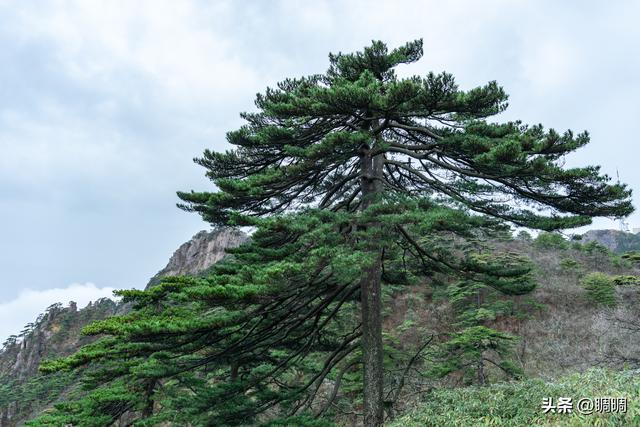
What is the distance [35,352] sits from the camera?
57.4 meters

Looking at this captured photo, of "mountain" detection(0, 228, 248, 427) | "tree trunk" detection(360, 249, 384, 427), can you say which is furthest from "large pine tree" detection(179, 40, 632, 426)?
"mountain" detection(0, 228, 248, 427)

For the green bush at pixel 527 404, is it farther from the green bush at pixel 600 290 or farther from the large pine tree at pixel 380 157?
the green bush at pixel 600 290

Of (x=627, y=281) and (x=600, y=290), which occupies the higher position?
(x=627, y=281)

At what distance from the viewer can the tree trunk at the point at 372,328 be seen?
7.34m

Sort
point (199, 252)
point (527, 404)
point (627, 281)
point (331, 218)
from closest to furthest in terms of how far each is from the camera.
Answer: point (527, 404) → point (331, 218) → point (627, 281) → point (199, 252)

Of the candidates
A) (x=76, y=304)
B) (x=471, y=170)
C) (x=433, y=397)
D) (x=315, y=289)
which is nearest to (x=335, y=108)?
(x=471, y=170)

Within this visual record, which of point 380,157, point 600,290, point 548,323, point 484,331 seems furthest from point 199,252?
point 380,157

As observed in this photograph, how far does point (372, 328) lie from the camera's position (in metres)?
7.78

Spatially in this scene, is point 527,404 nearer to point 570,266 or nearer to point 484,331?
point 484,331

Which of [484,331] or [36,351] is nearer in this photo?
[484,331]

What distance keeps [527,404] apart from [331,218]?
14.0 feet

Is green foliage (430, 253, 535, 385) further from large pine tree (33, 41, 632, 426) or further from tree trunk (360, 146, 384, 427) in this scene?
tree trunk (360, 146, 384, 427)

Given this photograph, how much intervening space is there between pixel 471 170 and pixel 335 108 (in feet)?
9.92

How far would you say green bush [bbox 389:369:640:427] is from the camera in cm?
414
